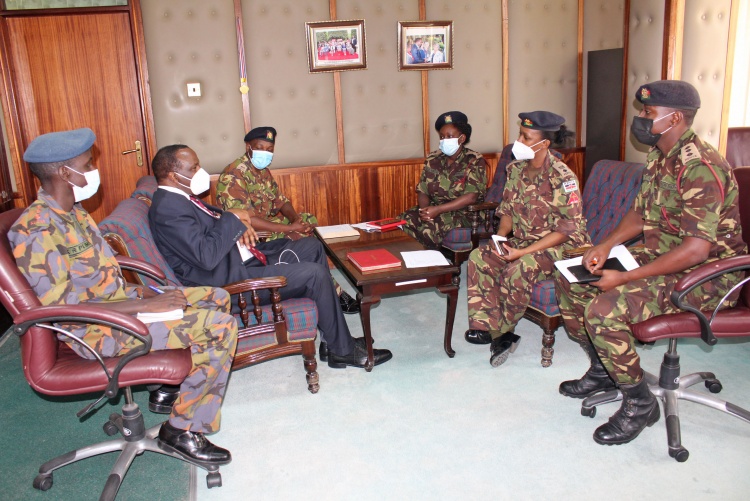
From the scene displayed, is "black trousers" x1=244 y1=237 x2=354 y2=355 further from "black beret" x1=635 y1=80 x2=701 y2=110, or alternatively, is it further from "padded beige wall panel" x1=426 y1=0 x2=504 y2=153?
"padded beige wall panel" x1=426 y1=0 x2=504 y2=153

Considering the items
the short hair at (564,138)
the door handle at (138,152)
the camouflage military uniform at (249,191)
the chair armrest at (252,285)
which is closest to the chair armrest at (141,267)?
the chair armrest at (252,285)

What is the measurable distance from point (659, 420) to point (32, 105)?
16.2 feet

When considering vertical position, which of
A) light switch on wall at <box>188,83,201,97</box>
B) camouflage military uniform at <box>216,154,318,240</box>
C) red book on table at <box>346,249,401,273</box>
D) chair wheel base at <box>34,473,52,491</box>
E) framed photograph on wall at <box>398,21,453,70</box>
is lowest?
chair wheel base at <box>34,473,52,491</box>

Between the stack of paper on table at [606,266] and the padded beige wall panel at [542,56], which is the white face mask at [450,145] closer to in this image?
the padded beige wall panel at [542,56]

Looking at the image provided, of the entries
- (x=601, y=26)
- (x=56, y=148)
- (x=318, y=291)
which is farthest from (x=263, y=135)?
(x=601, y=26)

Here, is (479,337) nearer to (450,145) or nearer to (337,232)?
(337,232)

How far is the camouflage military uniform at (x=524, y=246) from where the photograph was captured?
2.94 metres

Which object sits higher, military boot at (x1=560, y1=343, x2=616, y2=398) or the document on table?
the document on table

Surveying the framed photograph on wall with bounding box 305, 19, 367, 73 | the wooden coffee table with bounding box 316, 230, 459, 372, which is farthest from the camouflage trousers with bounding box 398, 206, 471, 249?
the framed photograph on wall with bounding box 305, 19, 367, 73

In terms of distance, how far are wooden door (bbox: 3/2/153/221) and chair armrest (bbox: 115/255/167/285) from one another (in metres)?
2.44

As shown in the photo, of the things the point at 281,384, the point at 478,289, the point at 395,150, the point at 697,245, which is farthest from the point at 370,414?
the point at 395,150

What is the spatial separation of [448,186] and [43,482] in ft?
10.4

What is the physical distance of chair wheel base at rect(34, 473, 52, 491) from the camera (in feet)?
6.88

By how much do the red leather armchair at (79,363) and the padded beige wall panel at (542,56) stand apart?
13.9ft
